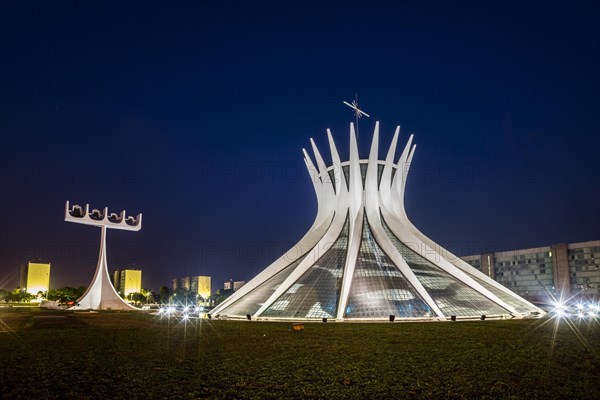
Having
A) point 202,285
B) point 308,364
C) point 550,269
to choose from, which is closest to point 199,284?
point 202,285

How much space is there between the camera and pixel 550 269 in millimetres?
71375

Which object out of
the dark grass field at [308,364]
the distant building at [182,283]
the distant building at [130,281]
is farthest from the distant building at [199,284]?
the dark grass field at [308,364]

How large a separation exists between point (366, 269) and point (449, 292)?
5.09m

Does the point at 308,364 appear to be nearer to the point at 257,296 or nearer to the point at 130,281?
the point at 257,296

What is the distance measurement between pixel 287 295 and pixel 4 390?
19.9m

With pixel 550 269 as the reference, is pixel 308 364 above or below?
below

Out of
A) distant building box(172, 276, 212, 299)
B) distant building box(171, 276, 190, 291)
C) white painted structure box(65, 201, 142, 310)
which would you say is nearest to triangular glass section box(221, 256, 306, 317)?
white painted structure box(65, 201, 142, 310)

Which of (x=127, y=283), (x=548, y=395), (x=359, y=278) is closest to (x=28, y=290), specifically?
(x=127, y=283)

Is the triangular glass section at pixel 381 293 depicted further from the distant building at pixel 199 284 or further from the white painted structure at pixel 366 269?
the distant building at pixel 199 284

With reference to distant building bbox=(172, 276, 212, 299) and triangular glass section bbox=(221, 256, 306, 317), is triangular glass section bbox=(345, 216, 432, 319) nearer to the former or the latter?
triangular glass section bbox=(221, 256, 306, 317)

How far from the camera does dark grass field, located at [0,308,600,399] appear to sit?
9.41 meters

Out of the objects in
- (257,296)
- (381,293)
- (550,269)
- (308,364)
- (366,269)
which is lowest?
(308,364)

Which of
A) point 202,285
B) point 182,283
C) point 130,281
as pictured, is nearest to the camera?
point 130,281

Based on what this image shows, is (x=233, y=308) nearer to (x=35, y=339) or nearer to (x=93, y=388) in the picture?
(x=35, y=339)
